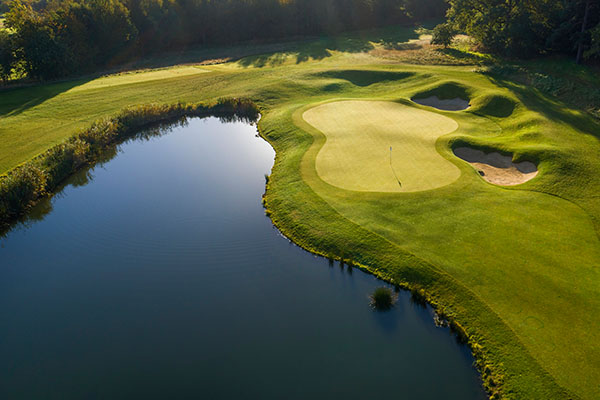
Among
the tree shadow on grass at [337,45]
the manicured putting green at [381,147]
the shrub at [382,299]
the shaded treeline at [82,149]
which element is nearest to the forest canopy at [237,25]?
the tree shadow on grass at [337,45]

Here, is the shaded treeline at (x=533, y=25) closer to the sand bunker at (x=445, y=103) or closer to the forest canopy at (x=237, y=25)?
the forest canopy at (x=237, y=25)

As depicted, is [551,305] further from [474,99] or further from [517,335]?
[474,99]

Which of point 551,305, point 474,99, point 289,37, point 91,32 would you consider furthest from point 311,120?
point 289,37

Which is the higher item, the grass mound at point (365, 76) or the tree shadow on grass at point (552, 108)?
the grass mound at point (365, 76)

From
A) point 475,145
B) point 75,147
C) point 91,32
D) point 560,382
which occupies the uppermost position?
point 91,32

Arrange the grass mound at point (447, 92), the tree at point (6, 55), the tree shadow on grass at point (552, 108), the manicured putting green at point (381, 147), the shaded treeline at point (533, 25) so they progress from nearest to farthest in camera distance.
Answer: the manicured putting green at point (381, 147) < the tree shadow on grass at point (552, 108) < the grass mound at point (447, 92) < the shaded treeline at point (533, 25) < the tree at point (6, 55)

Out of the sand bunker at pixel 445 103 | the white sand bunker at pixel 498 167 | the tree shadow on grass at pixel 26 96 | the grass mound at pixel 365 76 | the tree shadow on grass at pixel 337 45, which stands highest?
the tree shadow on grass at pixel 26 96

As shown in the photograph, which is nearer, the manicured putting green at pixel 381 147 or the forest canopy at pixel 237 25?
the manicured putting green at pixel 381 147

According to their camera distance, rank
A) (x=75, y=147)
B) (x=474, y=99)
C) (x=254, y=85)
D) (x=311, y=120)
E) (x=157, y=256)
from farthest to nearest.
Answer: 1. (x=254, y=85)
2. (x=474, y=99)
3. (x=311, y=120)
4. (x=75, y=147)
5. (x=157, y=256)
